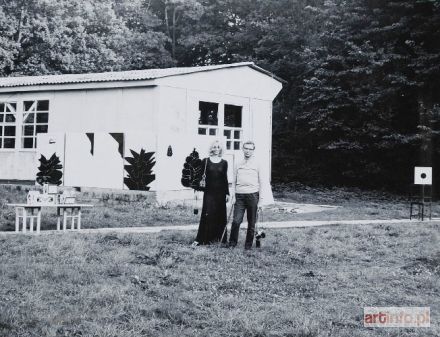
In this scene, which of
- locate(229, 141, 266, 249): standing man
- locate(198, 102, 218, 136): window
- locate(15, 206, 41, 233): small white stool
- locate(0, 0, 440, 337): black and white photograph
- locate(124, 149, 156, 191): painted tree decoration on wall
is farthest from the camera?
locate(198, 102, 218, 136): window

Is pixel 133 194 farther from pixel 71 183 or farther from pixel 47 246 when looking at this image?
pixel 47 246

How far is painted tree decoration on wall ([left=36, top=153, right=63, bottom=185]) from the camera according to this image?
62.5ft

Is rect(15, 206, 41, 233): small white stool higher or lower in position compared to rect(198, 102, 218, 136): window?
lower

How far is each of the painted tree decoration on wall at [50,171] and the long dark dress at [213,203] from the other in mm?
9213

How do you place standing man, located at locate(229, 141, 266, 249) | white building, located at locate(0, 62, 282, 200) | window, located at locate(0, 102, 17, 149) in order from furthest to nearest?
window, located at locate(0, 102, 17, 149), white building, located at locate(0, 62, 282, 200), standing man, located at locate(229, 141, 266, 249)

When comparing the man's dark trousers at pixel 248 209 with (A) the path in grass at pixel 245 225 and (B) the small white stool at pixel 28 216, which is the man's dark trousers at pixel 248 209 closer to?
(A) the path in grass at pixel 245 225

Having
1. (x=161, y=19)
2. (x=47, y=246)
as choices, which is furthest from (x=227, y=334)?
(x=161, y=19)

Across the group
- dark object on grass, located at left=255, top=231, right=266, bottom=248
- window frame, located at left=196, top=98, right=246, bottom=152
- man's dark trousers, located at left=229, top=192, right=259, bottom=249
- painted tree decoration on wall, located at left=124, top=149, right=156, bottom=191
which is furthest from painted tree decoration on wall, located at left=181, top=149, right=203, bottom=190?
man's dark trousers, located at left=229, top=192, right=259, bottom=249

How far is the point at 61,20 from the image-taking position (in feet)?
111

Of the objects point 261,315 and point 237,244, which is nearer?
point 261,315

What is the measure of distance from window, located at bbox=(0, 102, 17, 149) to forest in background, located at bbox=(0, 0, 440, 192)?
11138 mm

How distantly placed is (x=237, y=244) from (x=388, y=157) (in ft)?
58.5

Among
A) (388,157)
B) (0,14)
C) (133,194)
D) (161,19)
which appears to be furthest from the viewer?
(161,19)

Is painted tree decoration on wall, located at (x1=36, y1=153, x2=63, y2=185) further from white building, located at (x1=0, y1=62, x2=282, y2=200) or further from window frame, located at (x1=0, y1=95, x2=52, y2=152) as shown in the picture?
window frame, located at (x1=0, y1=95, x2=52, y2=152)
